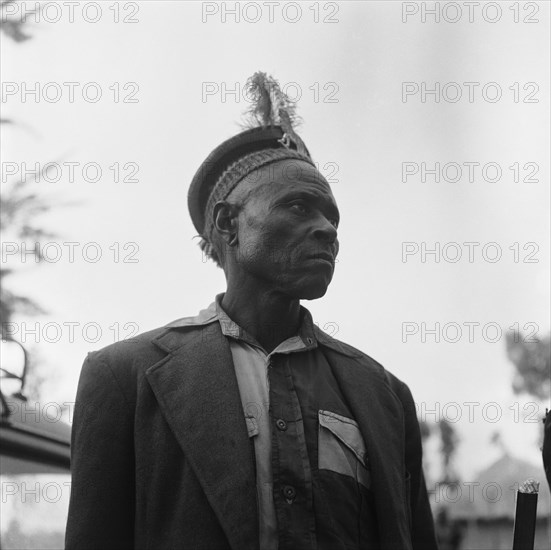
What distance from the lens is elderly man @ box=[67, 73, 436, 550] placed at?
2.88 m

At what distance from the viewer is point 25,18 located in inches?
225

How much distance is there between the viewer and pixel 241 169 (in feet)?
11.9

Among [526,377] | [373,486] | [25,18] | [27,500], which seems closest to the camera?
[373,486]

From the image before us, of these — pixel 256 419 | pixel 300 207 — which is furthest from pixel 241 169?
pixel 256 419

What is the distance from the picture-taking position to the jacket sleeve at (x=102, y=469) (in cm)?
294

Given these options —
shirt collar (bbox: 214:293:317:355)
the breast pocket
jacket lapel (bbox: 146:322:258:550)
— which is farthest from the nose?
the breast pocket

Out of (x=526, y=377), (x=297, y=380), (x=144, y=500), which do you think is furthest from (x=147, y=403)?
Answer: (x=526, y=377)

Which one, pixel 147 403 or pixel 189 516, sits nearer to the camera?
pixel 189 516

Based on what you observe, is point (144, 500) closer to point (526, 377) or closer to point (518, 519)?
point (518, 519)

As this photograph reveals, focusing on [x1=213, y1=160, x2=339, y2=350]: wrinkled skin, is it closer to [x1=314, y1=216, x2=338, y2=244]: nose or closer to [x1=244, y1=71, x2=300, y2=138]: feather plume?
[x1=314, y1=216, x2=338, y2=244]: nose

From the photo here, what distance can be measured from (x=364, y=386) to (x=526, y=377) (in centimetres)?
578

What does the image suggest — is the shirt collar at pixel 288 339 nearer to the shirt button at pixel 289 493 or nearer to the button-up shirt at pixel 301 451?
the button-up shirt at pixel 301 451

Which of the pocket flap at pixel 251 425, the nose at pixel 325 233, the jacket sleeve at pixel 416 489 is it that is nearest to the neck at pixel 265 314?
the nose at pixel 325 233

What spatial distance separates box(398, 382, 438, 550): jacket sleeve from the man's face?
2.03ft
